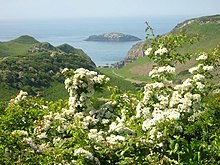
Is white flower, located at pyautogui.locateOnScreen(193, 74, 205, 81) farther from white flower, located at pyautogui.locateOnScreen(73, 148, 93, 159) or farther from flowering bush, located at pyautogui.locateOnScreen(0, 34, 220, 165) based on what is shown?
white flower, located at pyautogui.locateOnScreen(73, 148, 93, 159)

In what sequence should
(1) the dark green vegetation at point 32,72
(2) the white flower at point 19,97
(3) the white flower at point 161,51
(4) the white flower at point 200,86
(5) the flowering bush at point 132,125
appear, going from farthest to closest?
(1) the dark green vegetation at point 32,72 < (2) the white flower at point 19,97 < (3) the white flower at point 161,51 < (4) the white flower at point 200,86 < (5) the flowering bush at point 132,125

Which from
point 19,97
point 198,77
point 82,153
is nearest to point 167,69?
point 198,77

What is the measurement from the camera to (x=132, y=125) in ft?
26.8

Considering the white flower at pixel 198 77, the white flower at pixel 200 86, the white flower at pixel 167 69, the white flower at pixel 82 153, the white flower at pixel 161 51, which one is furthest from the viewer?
the white flower at pixel 161 51

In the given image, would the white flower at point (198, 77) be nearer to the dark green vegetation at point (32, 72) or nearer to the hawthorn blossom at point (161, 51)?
the hawthorn blossom at point (161, 51)

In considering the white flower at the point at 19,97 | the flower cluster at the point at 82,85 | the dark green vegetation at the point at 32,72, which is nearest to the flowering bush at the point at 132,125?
the flower cluster at the point at 82,85

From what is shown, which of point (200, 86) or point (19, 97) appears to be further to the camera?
point (19, 97)

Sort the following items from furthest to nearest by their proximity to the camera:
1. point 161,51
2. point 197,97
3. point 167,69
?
point 161,51 < point 167,69 < point 197,97

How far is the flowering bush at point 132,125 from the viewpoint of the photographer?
252 inches

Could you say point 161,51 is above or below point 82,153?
above

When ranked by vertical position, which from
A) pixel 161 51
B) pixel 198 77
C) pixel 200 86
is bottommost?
pixel 200 86

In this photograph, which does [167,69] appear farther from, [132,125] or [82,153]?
[82,153]

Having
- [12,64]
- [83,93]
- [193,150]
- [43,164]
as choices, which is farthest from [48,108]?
[12,64]

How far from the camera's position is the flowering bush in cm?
639
